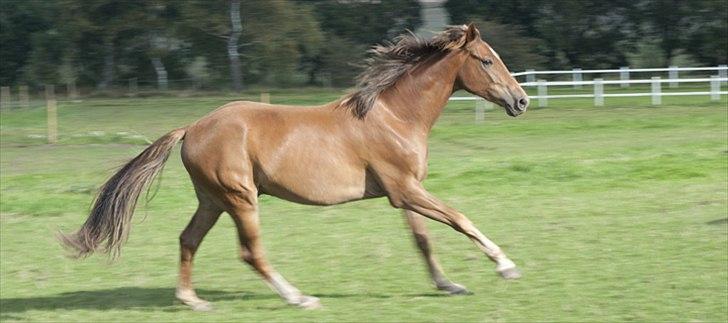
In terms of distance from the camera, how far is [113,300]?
822 centimetres

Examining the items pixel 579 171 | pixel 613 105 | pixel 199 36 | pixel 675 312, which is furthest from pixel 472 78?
pixel 199 36

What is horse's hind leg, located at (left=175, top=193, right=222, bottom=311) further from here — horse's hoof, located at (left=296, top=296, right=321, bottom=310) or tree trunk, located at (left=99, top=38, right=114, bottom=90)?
tree trunk, located at (left=99, top=38, right=114, bottom=90)

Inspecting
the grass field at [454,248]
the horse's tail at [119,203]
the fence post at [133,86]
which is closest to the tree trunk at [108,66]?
the fence post at [133,86]

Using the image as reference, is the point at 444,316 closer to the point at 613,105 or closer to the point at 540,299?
the point at 540,299

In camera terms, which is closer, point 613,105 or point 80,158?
point 80,158

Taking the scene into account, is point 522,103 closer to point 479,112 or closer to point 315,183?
point 315,183

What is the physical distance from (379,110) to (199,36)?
1596 inches

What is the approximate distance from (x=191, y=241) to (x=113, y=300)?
762 millimetres

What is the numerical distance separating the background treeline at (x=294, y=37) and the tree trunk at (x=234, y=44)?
5cm

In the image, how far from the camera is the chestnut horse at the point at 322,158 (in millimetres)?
7668

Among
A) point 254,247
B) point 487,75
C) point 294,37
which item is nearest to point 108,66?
point 294,37

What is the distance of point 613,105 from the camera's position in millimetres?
30906

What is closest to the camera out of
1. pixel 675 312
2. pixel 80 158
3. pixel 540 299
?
pixel 675 312

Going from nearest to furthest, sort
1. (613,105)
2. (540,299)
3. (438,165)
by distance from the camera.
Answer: (540,299), (438,165), (613,105)
